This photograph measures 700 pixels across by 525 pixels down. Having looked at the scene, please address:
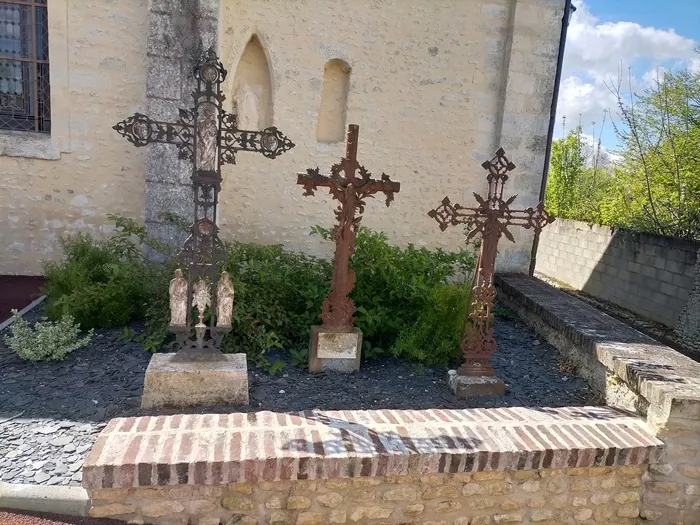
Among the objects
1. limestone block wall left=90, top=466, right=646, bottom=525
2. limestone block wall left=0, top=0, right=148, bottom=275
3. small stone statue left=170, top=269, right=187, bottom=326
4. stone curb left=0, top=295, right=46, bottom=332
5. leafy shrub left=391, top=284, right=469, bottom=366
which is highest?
limestone block wall left=0, top=0, right=148, bottom=275

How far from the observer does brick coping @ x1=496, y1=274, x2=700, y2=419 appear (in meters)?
2.90

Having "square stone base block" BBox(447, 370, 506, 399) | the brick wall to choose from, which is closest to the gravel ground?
"square stone base block" BBox(447, 370, 506, 399)

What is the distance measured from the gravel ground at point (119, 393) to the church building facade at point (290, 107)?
2134 millimetres

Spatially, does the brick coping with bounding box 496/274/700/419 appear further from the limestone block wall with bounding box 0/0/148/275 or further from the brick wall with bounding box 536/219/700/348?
the limestone block wall with bounding box 0/0/148/275

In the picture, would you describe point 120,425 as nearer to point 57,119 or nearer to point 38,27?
point 57,119

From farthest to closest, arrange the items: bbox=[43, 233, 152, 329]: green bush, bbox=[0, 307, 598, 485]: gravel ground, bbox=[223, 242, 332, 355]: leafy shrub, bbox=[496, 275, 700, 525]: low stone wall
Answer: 1. bbox=[43, 233, 152, 329]: green bush
2. bbox=[223, 242, 332, 355]: leafy shrub
3. bbox=[496, 275, 700, 525]: low stone wall
4. bbox=[0, 307, 598, 485]: gravel ground

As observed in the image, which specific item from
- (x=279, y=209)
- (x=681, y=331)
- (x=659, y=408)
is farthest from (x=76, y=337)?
(x=681, y=331)

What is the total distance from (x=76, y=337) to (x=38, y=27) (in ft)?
14.0

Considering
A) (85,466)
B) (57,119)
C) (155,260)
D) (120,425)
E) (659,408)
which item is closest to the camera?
(85,466)

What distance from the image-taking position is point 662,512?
296cm

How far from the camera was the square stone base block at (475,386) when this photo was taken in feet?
11.9

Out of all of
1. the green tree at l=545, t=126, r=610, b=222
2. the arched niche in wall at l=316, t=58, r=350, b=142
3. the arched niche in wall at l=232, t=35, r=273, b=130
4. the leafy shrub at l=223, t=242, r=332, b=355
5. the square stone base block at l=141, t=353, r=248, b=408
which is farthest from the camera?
the green tree at l=545, t=126, r=610, b=222

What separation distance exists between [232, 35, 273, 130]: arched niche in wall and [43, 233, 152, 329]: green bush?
2.38 metres

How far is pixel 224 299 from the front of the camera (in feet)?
10.6
